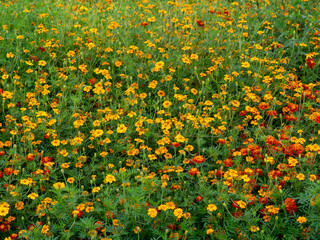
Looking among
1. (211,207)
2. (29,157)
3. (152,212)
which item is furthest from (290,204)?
(29,157)

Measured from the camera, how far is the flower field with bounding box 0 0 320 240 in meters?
2.52

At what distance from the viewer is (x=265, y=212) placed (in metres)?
2.54

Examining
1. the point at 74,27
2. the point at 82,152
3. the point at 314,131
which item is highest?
the point at 74,27

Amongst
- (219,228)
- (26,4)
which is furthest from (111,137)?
(26,4)

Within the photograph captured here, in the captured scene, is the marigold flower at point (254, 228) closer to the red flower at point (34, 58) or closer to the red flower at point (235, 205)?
the red flower at point (235, 205)

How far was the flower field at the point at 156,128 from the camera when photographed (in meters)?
2.52

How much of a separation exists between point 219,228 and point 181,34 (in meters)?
2.58

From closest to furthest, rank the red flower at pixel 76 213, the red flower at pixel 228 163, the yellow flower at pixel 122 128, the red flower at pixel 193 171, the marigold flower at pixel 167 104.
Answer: the red flower at pixel 76 213, the red flower at pixel 193 171, the red flower at pixel 228 163, the yellow flower at pixel 122 128, the marigold flower at pixel 167 104

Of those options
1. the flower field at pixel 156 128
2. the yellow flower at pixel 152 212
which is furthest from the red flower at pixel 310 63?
the yellow flower at pixel 152 212

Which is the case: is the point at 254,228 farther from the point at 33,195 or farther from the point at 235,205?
the point at 33,195

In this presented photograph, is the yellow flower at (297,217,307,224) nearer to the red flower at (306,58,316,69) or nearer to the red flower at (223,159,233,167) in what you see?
the red flower at (223,159,233,167)

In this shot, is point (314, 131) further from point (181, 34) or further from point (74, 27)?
point (74, 27)

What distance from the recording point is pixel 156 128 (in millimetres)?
3400

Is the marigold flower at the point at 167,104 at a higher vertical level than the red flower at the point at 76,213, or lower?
higher
